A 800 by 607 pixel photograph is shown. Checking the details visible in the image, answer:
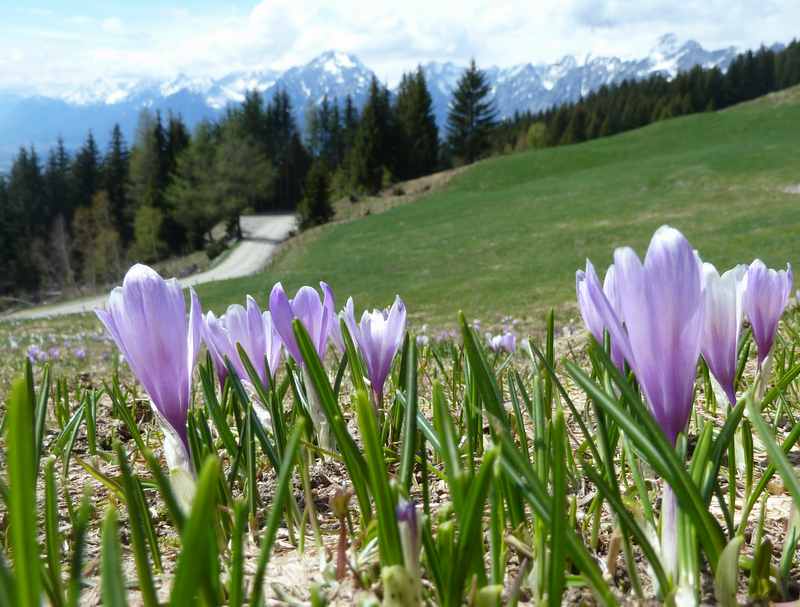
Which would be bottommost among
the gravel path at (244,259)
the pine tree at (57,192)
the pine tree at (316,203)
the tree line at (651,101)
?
the gravel path at (244,259)

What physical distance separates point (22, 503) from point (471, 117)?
5676cm

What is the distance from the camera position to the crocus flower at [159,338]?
84cm

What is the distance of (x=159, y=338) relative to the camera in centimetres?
86

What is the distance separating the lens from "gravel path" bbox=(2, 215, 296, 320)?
79.8 ft

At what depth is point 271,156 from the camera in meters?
64.8

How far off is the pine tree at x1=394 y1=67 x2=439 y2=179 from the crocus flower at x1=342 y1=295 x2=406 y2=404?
52.3 meters

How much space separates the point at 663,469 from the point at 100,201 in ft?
190

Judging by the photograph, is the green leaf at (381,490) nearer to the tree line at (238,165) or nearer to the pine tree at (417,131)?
the tree line at (238,165)

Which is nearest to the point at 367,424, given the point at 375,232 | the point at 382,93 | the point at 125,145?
the point at 375,232

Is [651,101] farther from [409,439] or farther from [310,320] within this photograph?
[409,439]

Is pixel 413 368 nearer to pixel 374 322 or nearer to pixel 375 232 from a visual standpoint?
pixel 374 322

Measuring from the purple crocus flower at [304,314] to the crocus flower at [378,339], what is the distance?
62mm

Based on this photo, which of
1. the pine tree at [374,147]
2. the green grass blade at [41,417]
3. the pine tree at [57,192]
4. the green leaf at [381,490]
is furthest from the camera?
the pine tree at [57,192]

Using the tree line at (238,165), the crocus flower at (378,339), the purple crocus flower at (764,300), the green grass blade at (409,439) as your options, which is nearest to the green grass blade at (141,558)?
the green grass blade at (409,439)
